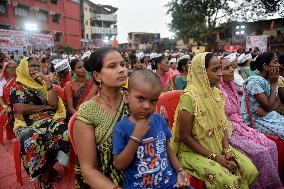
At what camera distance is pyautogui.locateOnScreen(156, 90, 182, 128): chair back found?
3170 mm

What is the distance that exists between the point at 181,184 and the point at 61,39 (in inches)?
1296

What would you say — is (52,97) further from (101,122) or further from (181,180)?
(181,180)

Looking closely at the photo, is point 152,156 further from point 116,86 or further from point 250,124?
point 250,124

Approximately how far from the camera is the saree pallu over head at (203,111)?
2508 mm

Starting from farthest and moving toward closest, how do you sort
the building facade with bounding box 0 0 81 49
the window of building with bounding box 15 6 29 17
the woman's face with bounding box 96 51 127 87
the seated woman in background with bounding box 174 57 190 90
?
the window of building with bounding box 15 6 29 17 → the building facade with bounding box 0 0 81 49 → the seated woman in background with bounding box 174 57 190 90 → the woman's face with bounding box 96 51 127 87

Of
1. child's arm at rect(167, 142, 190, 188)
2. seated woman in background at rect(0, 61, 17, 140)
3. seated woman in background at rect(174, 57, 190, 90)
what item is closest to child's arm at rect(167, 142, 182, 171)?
child's arm at rect(167, 142, 190, 188)

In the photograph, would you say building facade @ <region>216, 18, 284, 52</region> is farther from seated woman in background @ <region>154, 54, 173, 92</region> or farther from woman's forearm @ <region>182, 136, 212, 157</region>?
woman's forearm @ <region>182, 136, 212, 157</region>

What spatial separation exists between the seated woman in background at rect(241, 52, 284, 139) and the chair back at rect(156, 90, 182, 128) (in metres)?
0.96

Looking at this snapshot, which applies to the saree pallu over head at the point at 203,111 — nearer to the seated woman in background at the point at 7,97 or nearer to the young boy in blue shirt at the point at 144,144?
the young boy in blue shirt at the point at 144,144

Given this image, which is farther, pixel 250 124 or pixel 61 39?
pixel 61 39

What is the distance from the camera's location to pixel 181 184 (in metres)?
1.69

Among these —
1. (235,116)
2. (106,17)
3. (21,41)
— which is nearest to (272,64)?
(235,116)

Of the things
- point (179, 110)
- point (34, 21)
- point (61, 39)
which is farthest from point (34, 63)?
point (61, 39)

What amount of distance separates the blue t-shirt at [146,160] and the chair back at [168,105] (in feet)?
4.77
